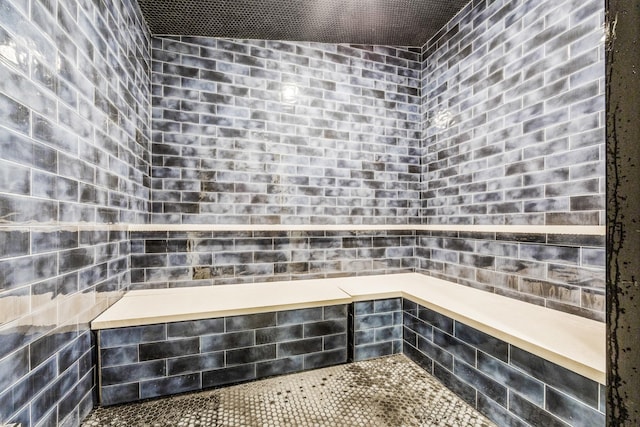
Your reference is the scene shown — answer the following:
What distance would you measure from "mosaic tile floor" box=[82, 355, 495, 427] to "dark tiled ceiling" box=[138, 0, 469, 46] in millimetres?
2876

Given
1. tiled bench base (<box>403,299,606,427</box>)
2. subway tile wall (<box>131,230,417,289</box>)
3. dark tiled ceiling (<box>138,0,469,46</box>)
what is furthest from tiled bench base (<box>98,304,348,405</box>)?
dark tiled ceiling (<box>138,0,469,46</box>)

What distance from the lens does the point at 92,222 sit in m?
1.69

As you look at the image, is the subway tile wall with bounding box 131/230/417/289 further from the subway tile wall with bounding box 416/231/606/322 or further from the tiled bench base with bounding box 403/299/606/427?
the tiled bench base with bounding box 403/299/606/427

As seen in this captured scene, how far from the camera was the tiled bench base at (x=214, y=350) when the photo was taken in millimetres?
1726

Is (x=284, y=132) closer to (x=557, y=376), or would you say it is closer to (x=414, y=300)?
(x=414, y=300)

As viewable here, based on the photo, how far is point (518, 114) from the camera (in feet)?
7.20

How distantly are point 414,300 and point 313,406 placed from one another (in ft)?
3.48

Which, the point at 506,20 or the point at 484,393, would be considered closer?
the point at 484,393

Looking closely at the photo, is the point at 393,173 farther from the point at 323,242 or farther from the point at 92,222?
the point at 92,222

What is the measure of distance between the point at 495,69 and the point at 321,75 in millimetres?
1588

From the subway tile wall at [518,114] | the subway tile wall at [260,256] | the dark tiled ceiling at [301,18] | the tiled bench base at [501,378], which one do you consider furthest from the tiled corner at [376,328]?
the dark tiled ceiling at [301,18]

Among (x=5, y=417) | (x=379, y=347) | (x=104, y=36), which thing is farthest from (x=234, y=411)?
(x=104, y=36)

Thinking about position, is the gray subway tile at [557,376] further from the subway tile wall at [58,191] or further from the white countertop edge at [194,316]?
the subway tile wall at [58,191]

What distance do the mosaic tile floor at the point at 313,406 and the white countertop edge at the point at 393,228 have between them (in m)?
1.22
